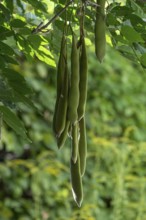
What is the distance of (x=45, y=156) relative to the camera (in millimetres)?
3342

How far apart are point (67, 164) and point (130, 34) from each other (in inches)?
88.8

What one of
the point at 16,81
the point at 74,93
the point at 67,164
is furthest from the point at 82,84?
the point at 67,164

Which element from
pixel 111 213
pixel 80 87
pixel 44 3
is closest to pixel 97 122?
pixel 111 213

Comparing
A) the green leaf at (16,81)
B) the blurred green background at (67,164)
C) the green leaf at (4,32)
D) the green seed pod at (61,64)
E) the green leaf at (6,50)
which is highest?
the green seed pod at (61,64)

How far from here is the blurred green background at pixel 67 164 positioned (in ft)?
10.5

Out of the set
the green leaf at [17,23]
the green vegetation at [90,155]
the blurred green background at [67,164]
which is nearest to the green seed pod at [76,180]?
the green leaf at [17,23]

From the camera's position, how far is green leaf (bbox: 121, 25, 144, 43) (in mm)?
1200

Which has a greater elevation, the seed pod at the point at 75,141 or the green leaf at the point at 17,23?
the green leaf at the point at 17,23

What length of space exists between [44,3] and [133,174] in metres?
2.34

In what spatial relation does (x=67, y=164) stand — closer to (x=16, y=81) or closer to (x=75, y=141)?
(x=16, y=81)

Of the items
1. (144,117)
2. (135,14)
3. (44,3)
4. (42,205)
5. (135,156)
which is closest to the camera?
(135,14)

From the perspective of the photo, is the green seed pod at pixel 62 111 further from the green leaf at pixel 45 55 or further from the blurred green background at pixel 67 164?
the blurred green background at pixel 67 164

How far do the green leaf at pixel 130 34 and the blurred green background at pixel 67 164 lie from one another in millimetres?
1830

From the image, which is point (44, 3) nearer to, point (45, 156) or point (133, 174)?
point (45, 156)
